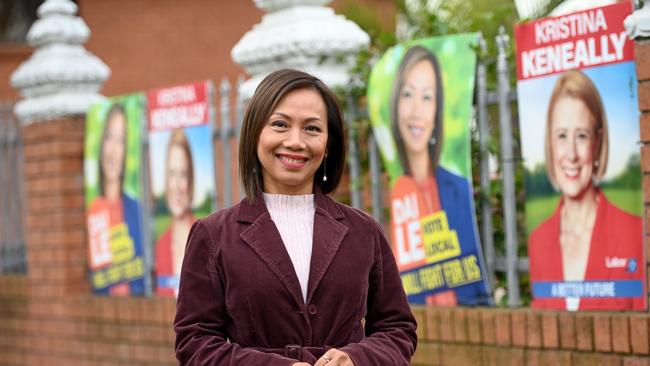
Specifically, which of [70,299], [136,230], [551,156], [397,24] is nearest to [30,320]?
[70,299]

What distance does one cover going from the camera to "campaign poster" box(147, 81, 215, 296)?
727 cm

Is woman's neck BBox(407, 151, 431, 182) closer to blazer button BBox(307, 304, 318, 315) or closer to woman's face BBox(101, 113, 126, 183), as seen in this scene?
woman's face BBox(101, 113, 126, 183)

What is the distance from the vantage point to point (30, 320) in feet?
29.7

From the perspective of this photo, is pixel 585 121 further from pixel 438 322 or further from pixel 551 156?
pixel 438 322

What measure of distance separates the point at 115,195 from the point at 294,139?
5.18 meters

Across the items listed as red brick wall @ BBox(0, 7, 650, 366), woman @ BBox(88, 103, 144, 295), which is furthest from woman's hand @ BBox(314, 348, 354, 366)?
woman @ BBox(88, 103, 144, 295)

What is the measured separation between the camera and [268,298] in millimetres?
3051

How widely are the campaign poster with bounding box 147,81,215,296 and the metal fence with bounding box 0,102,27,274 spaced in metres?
1.99

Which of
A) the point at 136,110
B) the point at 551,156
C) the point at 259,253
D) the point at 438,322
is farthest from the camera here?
the point at 136,110

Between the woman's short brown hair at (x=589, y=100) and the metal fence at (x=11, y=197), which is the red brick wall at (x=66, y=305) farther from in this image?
the woman's short brown hair at (x=589, y=100)

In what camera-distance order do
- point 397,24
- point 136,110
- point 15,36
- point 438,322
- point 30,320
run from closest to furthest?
point 438,322 < point 136,110 < point 30,320 < point 397,24 < point 15,36

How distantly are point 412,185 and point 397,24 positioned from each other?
26.7 feet

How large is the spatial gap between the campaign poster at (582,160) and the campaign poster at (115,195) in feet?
10.2

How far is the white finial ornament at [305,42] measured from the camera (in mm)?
6414
